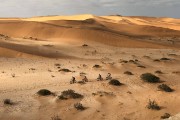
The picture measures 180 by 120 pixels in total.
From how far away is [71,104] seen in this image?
1980 centimetres

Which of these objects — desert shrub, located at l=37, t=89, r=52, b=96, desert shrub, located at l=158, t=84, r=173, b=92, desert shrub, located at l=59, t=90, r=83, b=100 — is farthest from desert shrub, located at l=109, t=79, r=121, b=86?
desert shrub, located at l=37, t=89, r=52, b=96

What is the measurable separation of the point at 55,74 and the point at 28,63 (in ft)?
21.6

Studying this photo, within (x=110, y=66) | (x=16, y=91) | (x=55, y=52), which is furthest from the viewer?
(x=55, y=52)

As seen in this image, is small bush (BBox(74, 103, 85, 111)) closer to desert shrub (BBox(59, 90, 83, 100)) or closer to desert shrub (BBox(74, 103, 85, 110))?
desert shrub (BBox(74, 103, 85, 110))

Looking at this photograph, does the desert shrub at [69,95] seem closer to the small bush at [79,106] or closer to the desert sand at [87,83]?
the desert sand at [87,83]

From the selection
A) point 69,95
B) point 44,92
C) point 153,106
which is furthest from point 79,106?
point 153,106

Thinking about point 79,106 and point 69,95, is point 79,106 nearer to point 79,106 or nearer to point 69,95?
point 79,106

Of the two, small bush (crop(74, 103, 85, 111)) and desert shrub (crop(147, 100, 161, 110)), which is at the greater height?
desert shrub (crop(147, 100, 161, 110))

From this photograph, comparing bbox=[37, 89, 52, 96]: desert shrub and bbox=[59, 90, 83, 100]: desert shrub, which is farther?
bbox=[37, 89, 52, 96]: desert shrub

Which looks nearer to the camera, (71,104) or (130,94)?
(71,104)

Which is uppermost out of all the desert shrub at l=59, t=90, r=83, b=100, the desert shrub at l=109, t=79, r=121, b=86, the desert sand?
the desert shrub at l=109, t=79, r=121, b=86

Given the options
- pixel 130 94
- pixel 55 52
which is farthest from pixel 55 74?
pixel 55 52

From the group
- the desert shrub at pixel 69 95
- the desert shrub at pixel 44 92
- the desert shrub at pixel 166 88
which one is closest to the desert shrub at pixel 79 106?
the desert shrub at pixel 69 95

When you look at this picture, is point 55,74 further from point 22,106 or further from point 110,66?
point 22,106
